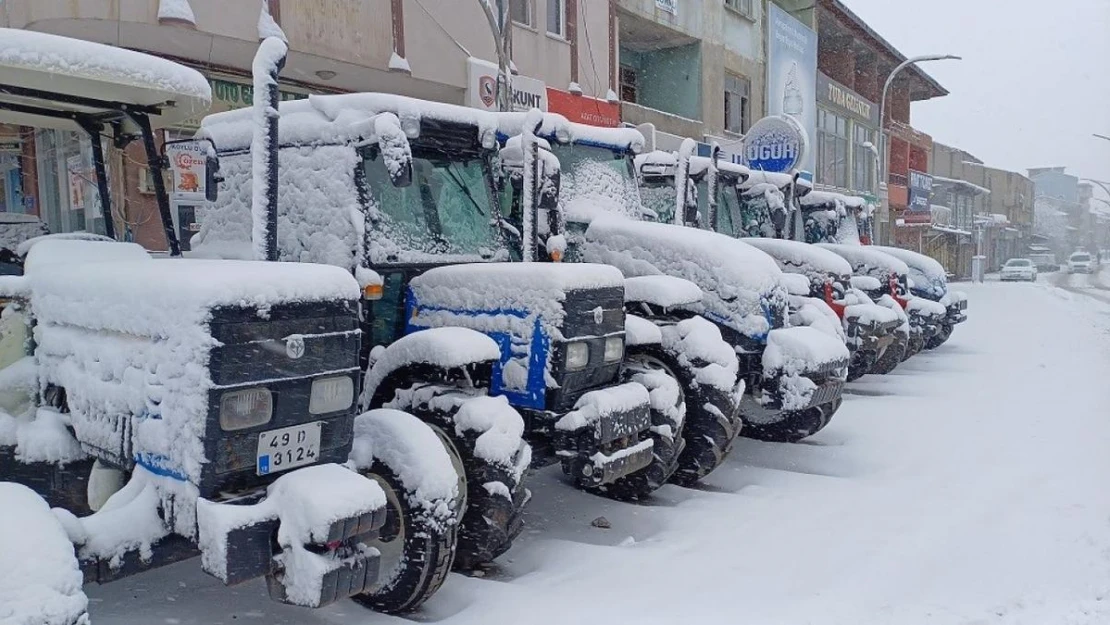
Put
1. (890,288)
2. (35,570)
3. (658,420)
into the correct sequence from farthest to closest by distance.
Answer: (890,288), (658,420), (35,570)

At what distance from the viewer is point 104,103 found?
15.3 feet

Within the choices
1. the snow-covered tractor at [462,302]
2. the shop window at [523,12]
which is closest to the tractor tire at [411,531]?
the snow-covered tractor at [462,302]

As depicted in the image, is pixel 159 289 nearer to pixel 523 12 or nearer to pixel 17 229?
pixel 17 229

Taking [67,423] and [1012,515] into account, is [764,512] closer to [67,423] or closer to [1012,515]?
[1012,515]

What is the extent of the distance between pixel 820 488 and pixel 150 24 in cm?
904

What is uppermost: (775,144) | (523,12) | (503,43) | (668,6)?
(668,6)

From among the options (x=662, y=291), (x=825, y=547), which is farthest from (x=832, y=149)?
(x=825, y=547)

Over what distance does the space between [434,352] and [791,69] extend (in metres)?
28.4

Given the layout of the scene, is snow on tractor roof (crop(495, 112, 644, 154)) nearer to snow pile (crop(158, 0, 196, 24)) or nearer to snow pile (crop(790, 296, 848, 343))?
snow pile (crop(790, 296, 848, 343))

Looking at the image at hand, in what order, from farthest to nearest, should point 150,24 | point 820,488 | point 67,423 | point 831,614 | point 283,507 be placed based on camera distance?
point 150,24 < point 820,488 < point 831,614 < point 67,423 < point 283,507

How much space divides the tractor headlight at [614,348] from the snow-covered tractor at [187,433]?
1457mm

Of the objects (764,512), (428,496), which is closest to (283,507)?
(428,496)

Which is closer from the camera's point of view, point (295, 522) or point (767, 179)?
point (295, 522)

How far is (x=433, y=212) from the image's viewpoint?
5.36m
